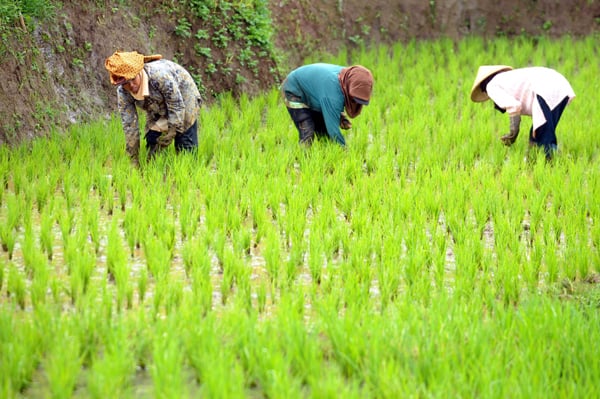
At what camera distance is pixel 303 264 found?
4367mm

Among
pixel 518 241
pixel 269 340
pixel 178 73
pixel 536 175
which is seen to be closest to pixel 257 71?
pixel 178 73

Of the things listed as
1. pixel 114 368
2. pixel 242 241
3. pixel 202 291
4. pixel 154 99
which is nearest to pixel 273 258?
pixel 242 241

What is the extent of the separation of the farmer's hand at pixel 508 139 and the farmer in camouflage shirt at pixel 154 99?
2.13 meters

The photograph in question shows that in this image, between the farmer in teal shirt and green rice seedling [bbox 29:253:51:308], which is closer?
green rice seedling [bbox 29:253:51:308]

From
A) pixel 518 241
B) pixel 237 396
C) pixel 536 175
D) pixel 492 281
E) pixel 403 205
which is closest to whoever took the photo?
pixel 237 396

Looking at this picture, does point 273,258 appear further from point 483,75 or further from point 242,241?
point 483,75

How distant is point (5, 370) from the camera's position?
3062 millimetres

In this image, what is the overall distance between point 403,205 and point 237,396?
2347 millimetres

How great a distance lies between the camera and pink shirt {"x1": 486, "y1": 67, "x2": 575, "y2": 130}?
5.75 meters

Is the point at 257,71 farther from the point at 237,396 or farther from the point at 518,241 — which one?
the point at 237,396

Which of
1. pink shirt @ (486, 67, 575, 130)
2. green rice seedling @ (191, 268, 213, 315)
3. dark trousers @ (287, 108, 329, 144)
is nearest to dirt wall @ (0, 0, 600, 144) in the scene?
dark trousers @ (287, 108, 329, 144)

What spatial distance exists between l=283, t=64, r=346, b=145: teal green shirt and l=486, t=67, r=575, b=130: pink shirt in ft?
3.45

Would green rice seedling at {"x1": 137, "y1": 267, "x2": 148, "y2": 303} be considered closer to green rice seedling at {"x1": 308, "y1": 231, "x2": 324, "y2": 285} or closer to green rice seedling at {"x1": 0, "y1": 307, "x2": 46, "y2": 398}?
green rice seedling at {"x1": 0, "y1": 307, "x2": 46, "y2": 398}

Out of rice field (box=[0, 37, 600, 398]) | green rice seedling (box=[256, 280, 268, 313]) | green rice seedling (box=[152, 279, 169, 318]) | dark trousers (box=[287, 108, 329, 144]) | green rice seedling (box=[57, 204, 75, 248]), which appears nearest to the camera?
rice field (box=[0, 37, 600, 398])
